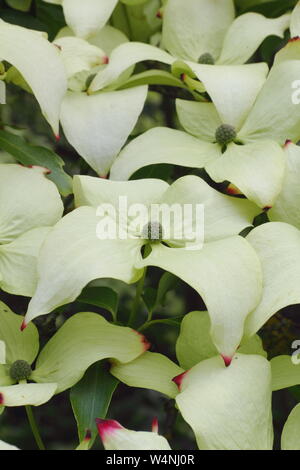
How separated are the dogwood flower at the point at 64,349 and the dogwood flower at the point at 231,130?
0.17m

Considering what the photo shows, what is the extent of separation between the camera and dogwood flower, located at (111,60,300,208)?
75cm

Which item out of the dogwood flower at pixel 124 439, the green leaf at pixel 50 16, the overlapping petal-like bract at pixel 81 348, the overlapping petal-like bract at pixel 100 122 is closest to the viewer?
the dogwood flower at pixel 124 439

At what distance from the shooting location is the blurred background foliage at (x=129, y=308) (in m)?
0.85

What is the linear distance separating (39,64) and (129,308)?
0.55 meters

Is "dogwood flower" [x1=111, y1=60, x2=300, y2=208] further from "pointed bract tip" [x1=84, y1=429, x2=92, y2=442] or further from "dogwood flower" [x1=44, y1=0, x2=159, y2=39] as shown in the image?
"pointed bract tip" [x1=84, y1=429, x2=92, y2=442]

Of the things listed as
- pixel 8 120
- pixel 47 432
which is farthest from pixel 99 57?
pixel 47 432

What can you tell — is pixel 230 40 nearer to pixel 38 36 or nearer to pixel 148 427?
pixel 38 36

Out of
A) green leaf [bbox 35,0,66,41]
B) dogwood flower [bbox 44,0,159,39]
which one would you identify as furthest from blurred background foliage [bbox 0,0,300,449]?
dogwood flower [bbox 44,0,159,39]

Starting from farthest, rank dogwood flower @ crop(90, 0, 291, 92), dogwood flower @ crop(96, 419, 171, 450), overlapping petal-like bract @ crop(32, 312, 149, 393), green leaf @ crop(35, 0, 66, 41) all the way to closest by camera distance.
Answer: green leaf @ crop(35, 0, 66, 41) → dogwood flower @ crop(90, 0, 291, 92) → overlapping petal-like bract @ crop(32, 312, 149, 393) → dogwood flower @ crop(96, 419, 171, 450)

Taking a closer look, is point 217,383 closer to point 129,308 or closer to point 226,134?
point 226,134

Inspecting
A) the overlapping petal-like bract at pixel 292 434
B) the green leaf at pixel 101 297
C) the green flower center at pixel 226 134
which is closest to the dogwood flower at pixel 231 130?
the green flower center at pixel 226 134

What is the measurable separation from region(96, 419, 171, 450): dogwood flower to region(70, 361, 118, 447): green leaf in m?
0.07

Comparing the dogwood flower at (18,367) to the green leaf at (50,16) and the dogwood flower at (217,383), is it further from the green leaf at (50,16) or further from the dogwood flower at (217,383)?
the green leaf at (50,16)

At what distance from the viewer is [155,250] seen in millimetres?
668
